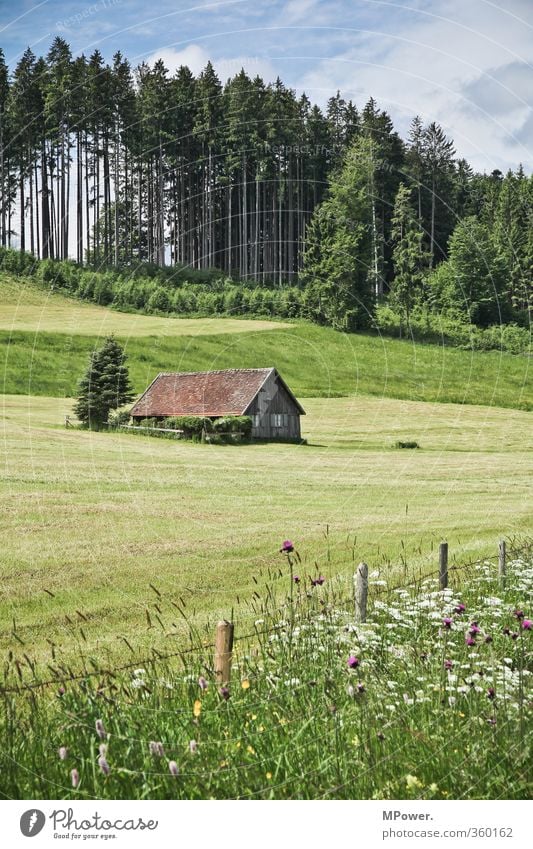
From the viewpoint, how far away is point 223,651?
4.53 meters

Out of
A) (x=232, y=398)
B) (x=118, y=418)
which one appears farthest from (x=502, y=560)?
(x=118, y=418)

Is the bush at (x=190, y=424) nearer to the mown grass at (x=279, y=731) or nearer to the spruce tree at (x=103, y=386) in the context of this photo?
the spruce tree at (x=103, y=386)

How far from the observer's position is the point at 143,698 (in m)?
4.46

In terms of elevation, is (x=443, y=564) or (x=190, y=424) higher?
(x=190, y=424)

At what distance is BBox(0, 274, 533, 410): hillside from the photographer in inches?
309

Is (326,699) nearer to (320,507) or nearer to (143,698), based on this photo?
(143,698)

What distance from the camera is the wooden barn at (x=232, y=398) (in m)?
8.10

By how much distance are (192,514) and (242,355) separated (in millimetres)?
2360

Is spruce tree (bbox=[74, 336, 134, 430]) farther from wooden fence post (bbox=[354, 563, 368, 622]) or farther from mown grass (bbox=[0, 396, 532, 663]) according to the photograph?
wooden fence post (bbox=[354, 563, 368, 622])

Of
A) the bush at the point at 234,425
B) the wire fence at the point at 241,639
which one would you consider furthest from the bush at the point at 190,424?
the wire fence at the point at 241,639

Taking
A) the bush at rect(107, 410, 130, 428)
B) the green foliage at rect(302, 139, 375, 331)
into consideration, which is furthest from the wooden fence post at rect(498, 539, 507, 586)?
the bush at rect(107, 410, 130, 428)

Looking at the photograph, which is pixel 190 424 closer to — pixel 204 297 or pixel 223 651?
pixel 204 297
